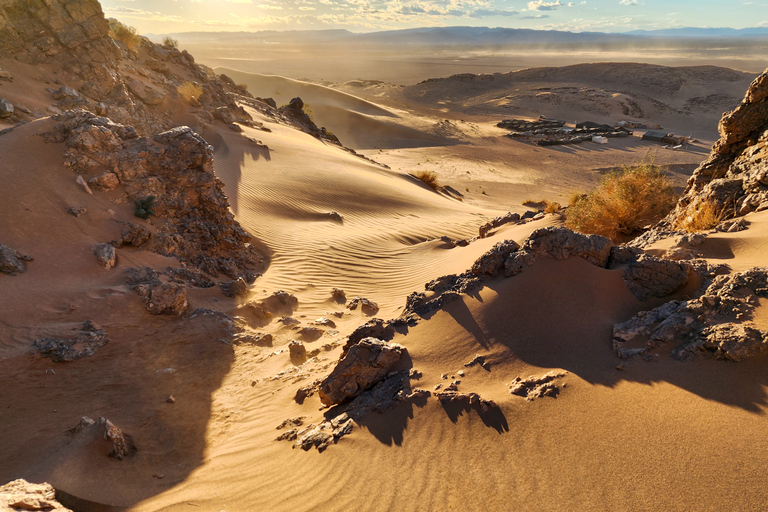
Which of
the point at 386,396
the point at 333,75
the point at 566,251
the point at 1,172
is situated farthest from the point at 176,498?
the point at 333,75

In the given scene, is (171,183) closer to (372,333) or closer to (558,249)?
(372,333)

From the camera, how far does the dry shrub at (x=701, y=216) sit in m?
6.17

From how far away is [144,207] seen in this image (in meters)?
8.06

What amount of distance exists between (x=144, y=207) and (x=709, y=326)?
8.84 metres

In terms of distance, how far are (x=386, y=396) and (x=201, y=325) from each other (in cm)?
371

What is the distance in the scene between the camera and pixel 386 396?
4.12m

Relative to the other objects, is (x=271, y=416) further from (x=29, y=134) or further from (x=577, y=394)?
(x=29, y=134)

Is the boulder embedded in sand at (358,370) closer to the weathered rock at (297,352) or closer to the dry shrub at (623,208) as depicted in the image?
the weathered rock at (297,352)

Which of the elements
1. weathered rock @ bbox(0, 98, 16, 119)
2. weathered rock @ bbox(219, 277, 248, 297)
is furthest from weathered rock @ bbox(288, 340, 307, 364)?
weathered rock @ bbox(0, 98, 16, 119)

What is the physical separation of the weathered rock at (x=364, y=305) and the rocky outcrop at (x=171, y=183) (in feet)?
8.42

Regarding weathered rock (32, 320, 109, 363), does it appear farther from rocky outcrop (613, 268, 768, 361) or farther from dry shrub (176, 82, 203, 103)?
dry shrub (176, 82, 203, 103)

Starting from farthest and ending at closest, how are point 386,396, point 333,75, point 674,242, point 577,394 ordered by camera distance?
point 333,75
point 674,242
point 386,396
point 577,394

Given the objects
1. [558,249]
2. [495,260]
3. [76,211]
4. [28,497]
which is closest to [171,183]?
[76,211]

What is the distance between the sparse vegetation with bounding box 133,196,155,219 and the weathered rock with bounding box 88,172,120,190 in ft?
1.60
